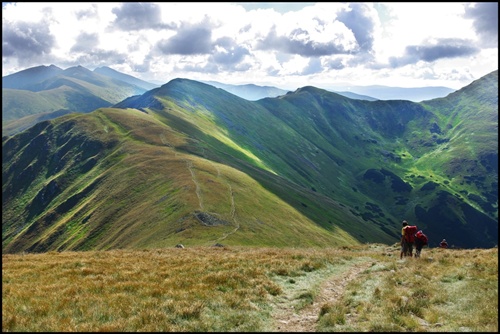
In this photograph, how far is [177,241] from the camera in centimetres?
5991

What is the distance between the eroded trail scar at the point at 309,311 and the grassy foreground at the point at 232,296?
0.99ft

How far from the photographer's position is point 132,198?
94.1 meters

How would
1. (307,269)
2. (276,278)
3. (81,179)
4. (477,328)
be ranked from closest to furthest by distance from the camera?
(477,328) < (276,278) < (307,269) < (81,179)

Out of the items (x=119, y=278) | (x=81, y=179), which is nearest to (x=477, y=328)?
(x=119, y=278)

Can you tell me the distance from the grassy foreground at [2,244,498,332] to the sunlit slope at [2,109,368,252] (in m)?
37.4

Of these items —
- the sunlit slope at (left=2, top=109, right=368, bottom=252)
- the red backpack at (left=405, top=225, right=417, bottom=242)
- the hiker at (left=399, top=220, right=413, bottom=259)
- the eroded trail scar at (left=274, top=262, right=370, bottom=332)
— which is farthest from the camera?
the sunlit slope at (left=2, top=109, right=368, bottom=252)

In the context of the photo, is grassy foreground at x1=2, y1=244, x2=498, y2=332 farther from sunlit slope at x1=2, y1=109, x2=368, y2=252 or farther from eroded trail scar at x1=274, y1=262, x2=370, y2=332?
sunlit slope at x1=2, y1=109, x2=368, y2=252

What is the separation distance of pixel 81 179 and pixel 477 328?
140 m

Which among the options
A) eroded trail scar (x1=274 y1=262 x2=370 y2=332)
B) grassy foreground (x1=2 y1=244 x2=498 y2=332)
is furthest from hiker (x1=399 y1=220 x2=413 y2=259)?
eroded trail scar (x1=274 y1=262 x2=370 y2=332)

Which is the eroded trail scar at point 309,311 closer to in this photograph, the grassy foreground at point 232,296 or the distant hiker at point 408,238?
the grassy foreground at point 232,296

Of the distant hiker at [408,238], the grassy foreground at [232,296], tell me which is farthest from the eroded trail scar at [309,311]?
the distant hiker at [408,238]

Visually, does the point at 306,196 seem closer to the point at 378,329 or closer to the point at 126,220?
the point at 126,220

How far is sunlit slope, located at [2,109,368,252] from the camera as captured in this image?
71750mm

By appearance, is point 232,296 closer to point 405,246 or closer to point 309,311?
point 309,311
